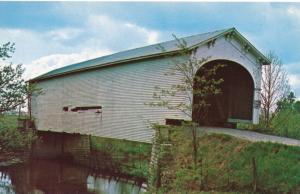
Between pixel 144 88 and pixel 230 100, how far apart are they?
14.1 ft

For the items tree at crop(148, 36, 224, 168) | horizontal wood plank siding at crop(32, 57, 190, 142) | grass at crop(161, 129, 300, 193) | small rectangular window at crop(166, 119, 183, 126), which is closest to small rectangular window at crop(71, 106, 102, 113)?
horizontal wood plank siding at crop(32, 57, 190, 142)

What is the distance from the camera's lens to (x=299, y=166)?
10.1 meters

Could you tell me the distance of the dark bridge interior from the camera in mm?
16859

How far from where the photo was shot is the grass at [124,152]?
882 inches

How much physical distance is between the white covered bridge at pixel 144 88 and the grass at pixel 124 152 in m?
3.48

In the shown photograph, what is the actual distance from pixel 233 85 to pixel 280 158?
7.35 meters

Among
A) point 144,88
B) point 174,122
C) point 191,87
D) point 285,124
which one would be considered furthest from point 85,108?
point 191,87

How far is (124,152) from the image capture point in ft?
82.9

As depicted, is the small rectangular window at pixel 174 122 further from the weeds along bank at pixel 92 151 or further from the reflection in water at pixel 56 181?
the weeds along bank at pixel 92 151

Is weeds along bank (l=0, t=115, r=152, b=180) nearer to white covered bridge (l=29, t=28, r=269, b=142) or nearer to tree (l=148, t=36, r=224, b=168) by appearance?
white covered bridge (l=29, t=28, r=269, b=142)

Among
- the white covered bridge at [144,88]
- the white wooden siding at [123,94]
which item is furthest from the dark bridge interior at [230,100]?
the white wooden siding at [123,94]

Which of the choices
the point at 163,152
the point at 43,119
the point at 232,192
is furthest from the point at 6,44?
the point at 43,119

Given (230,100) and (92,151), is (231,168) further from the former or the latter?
(92,151)

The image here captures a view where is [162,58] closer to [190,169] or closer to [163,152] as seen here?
[163,152]
